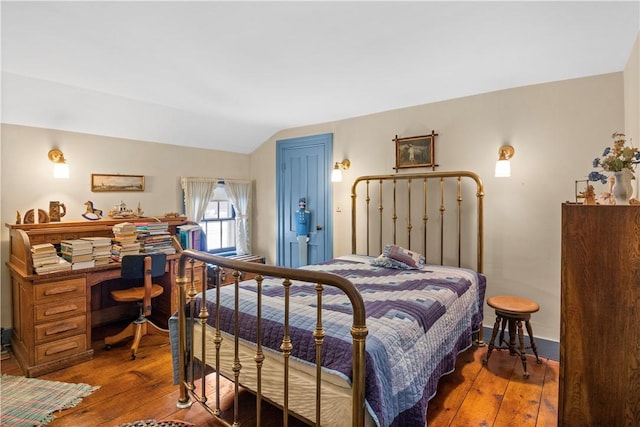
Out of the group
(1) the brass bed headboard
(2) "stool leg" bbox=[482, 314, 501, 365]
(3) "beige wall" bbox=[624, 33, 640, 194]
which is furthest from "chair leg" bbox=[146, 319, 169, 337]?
(3) "beige wall" bbox=[624, 33, 640, 194]

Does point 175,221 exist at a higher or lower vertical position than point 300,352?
higher

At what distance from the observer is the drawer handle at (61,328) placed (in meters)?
2.69

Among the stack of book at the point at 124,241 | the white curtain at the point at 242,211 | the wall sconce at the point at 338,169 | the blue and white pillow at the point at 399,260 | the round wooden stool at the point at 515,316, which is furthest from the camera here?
the white curtain at the point at 242,211

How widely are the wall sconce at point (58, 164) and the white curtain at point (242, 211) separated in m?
1.99

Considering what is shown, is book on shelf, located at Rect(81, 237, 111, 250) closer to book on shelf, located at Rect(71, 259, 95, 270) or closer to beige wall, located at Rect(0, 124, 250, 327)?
book on shelf, located at Rect(71, 259, 95, 270)

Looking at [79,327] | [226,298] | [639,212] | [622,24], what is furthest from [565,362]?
[79,327]

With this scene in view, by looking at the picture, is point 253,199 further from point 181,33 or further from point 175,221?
point 181,33

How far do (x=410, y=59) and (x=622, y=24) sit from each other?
49.7 inches

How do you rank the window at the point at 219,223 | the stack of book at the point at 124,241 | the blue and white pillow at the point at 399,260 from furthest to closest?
1. the window at the point at 219,223
2. the stack of book at the point at 124,241
3. the blue and white pillow at the point at 399,260

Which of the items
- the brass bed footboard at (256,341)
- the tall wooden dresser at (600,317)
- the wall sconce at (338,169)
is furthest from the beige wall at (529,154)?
the brass bed footboard at (256,341)

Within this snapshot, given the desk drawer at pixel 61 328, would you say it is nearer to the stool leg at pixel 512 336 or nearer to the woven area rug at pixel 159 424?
the woven area rug at pixel 159 424

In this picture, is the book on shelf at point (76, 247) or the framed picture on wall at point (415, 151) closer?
the book on shelf at point (76, 247)

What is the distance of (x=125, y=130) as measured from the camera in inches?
141

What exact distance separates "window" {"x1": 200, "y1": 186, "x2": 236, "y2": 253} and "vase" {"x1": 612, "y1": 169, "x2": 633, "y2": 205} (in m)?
4.26
